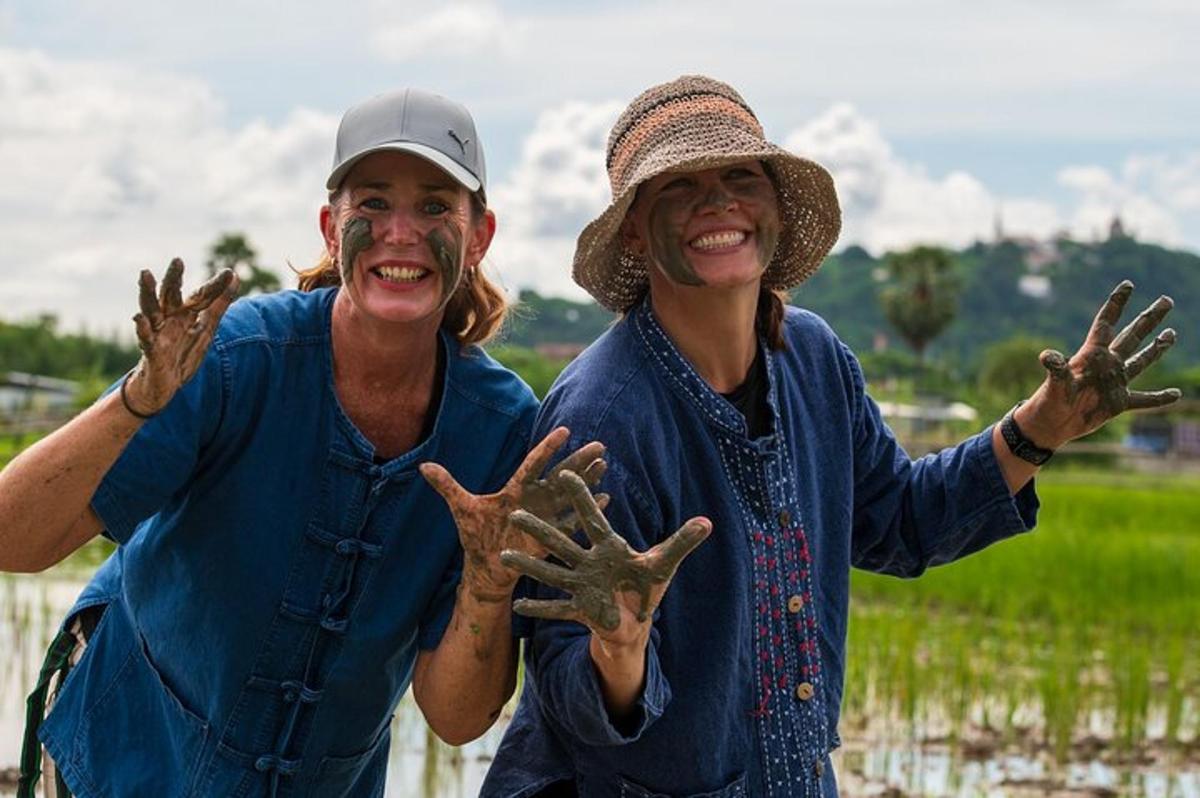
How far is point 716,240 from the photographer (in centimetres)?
233

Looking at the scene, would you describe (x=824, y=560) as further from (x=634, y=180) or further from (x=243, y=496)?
(x=243, y=496)

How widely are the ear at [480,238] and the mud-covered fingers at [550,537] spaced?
1.96ft

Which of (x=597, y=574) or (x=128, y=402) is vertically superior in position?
(x=128, y=402)

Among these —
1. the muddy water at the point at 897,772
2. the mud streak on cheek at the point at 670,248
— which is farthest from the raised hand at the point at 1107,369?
the muddy water at the point at 897,772

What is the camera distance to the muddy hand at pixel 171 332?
2.03 meters

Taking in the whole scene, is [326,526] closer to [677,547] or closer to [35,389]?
[677,547]

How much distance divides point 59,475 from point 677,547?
2.67 feet

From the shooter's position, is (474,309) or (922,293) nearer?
(474,309)

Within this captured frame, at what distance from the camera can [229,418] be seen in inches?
92.5

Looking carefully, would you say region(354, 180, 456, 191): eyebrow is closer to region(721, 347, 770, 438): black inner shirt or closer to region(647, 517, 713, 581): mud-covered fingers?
region(721, 347, 770, 438): black inner shirt

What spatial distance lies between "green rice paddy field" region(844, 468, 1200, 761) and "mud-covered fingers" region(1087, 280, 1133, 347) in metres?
2.91

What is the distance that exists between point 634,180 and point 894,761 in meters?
3.23

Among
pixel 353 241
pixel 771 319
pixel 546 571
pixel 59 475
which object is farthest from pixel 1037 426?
pixel 59 475

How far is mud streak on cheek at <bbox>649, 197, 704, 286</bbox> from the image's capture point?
234 cm
